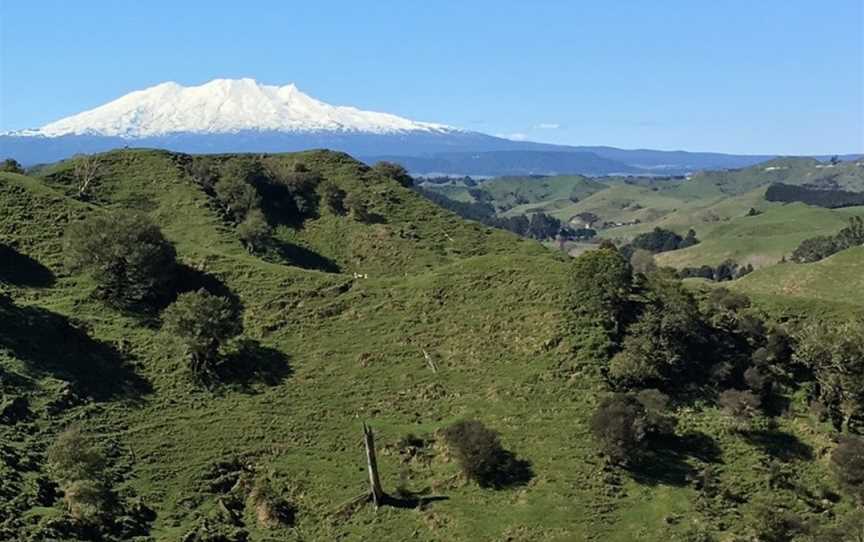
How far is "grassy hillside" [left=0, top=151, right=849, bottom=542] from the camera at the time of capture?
134ft

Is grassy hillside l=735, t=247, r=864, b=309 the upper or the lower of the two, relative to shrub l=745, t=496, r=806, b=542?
upper

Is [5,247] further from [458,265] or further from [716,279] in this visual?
[716,279]

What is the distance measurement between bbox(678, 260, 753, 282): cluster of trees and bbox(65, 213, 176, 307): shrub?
130216 mm

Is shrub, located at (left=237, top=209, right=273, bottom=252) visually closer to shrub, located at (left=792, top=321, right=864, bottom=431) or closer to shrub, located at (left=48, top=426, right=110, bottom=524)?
shrub, located at (left=48, top=426, right=110, bottom=524)

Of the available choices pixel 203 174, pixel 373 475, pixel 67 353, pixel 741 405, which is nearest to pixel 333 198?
pixel 203 174

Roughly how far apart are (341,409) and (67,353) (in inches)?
757

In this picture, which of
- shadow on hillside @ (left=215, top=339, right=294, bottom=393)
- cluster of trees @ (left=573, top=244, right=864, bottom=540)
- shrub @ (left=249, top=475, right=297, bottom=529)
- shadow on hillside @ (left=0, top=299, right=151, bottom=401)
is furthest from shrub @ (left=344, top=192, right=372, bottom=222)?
shrub @ (left=249, top=475, right=297, bottom=529)

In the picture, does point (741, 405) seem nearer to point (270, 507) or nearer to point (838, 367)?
point (838, 367)

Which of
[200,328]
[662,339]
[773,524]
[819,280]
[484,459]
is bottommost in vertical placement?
[773,524]

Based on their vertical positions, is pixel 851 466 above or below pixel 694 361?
below

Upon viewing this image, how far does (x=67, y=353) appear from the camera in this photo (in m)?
51.6

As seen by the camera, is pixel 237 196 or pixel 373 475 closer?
pixel 373 475

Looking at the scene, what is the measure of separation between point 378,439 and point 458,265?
22565 mm

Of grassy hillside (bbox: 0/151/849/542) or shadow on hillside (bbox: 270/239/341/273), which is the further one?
shadow on hillside (bbox: 270/239/341/273)
